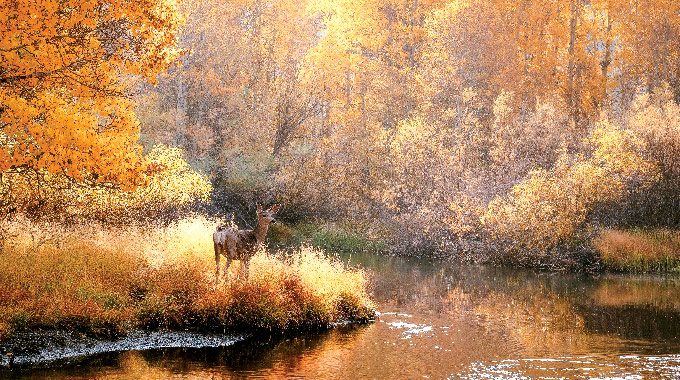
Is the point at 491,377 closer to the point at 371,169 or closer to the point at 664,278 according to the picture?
the point at 664,278

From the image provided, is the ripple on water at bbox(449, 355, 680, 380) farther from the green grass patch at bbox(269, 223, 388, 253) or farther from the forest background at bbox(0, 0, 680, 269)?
the green grass patch at bbox(269, 223, 388, 253)

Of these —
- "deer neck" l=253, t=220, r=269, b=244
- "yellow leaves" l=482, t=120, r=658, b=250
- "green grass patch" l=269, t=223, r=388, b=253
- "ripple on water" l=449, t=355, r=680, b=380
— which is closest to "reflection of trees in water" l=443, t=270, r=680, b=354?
"ripple on water" l=449, t=355, r=680, b=380

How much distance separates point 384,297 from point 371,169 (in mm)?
21377

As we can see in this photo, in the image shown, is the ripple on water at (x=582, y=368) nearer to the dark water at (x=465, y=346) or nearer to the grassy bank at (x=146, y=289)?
the dark water at (x=465, y=346)

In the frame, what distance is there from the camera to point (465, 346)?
17.7 meters

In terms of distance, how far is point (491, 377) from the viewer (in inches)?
580

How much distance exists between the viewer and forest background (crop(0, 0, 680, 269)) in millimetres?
32281

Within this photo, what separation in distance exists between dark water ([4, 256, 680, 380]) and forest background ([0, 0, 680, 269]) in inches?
189

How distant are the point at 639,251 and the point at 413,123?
1281 centimetres

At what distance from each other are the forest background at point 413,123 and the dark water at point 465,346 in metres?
4.79

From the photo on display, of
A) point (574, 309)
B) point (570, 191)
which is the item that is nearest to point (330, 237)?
point (570, 191)

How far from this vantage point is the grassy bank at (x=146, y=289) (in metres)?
16.5

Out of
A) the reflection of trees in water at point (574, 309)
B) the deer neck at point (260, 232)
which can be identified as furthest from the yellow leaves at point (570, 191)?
the deer neck at point (260, 232)

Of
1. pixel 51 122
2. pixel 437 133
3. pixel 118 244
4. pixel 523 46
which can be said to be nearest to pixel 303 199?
pixel 437 133
